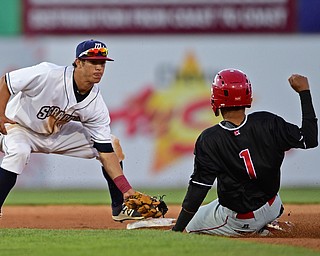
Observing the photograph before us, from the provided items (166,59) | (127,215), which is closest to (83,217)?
(127,215)

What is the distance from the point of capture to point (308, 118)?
543 centimetres

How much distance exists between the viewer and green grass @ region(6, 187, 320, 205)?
10.2 meters

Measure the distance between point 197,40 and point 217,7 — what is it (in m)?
0.62

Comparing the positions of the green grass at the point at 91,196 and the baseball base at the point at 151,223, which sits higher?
the baseball base at the point at 151,223

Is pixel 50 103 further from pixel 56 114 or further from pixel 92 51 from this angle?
pixel 92 51

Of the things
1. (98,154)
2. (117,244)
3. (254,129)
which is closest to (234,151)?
(254,129)

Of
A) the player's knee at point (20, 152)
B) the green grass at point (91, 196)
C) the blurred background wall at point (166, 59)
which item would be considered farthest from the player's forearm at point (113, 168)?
the blurred background wall at point (166, 59)

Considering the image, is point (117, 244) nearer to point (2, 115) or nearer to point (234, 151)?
point (234, 151)

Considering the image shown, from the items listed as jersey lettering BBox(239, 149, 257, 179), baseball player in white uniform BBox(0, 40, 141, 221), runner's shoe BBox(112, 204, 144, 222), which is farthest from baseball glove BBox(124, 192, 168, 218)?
jersey lettering BBox(239, 149, 257, 179)

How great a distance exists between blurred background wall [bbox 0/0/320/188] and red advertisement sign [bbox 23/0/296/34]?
15 millimetres

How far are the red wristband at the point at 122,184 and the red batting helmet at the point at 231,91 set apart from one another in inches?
44.6

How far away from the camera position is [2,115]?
6254 mm

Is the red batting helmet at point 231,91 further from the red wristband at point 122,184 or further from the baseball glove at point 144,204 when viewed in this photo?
the red wristband at point 122,184

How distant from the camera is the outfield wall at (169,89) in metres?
12.1
